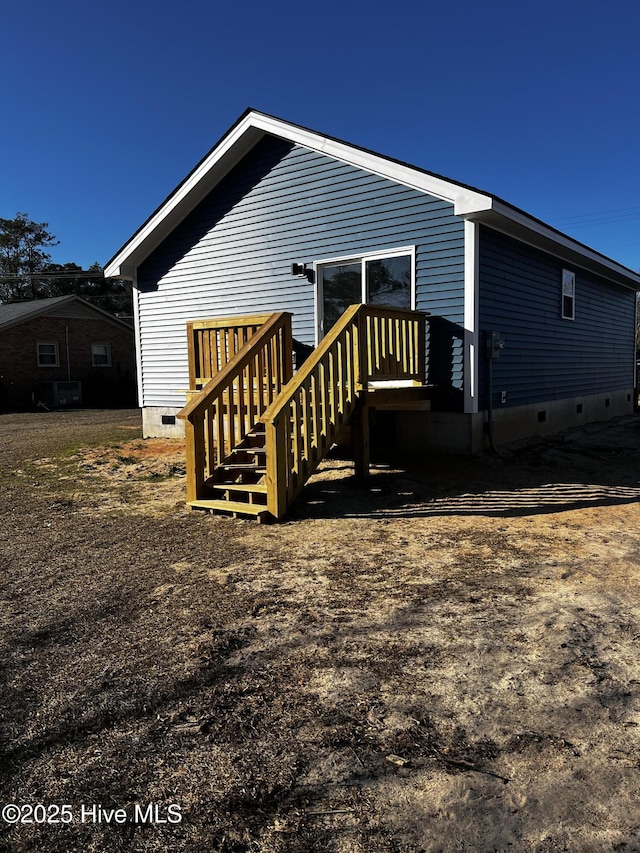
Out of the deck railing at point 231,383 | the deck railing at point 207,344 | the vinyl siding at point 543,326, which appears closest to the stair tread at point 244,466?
the deck railing at point 231,383

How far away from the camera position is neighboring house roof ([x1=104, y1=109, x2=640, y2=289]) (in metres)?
8.01

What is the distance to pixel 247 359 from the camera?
270 inches

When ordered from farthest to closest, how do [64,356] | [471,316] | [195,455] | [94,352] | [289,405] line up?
[94,352] < [64,356] < [471,316] < [195,455] < [289,405]

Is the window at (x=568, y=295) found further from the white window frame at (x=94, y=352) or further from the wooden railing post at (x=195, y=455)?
the white window frame at (x=94, y=352)

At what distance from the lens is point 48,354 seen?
89.0ft

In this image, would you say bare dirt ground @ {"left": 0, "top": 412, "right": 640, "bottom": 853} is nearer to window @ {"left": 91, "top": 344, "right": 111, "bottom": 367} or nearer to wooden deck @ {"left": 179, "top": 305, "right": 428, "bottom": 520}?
wooden deck @ {"left": 179, "top": 305, "right": 428, "bottom": 520}

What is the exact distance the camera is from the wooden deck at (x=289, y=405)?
5.76 meters

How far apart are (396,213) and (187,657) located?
24.7ft

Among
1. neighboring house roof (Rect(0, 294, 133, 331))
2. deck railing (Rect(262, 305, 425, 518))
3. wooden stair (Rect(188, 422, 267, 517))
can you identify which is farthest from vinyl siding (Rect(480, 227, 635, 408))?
neighboring house roof (Rect(0, 294, 133, 331))

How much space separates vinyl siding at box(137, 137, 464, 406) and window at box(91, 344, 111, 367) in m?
17.7

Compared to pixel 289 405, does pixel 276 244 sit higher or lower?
higher

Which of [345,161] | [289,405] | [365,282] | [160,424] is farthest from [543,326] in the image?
[160,424]

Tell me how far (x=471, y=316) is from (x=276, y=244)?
155 inches

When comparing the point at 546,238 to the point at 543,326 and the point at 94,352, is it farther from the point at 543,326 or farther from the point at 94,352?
the point at 94,352
